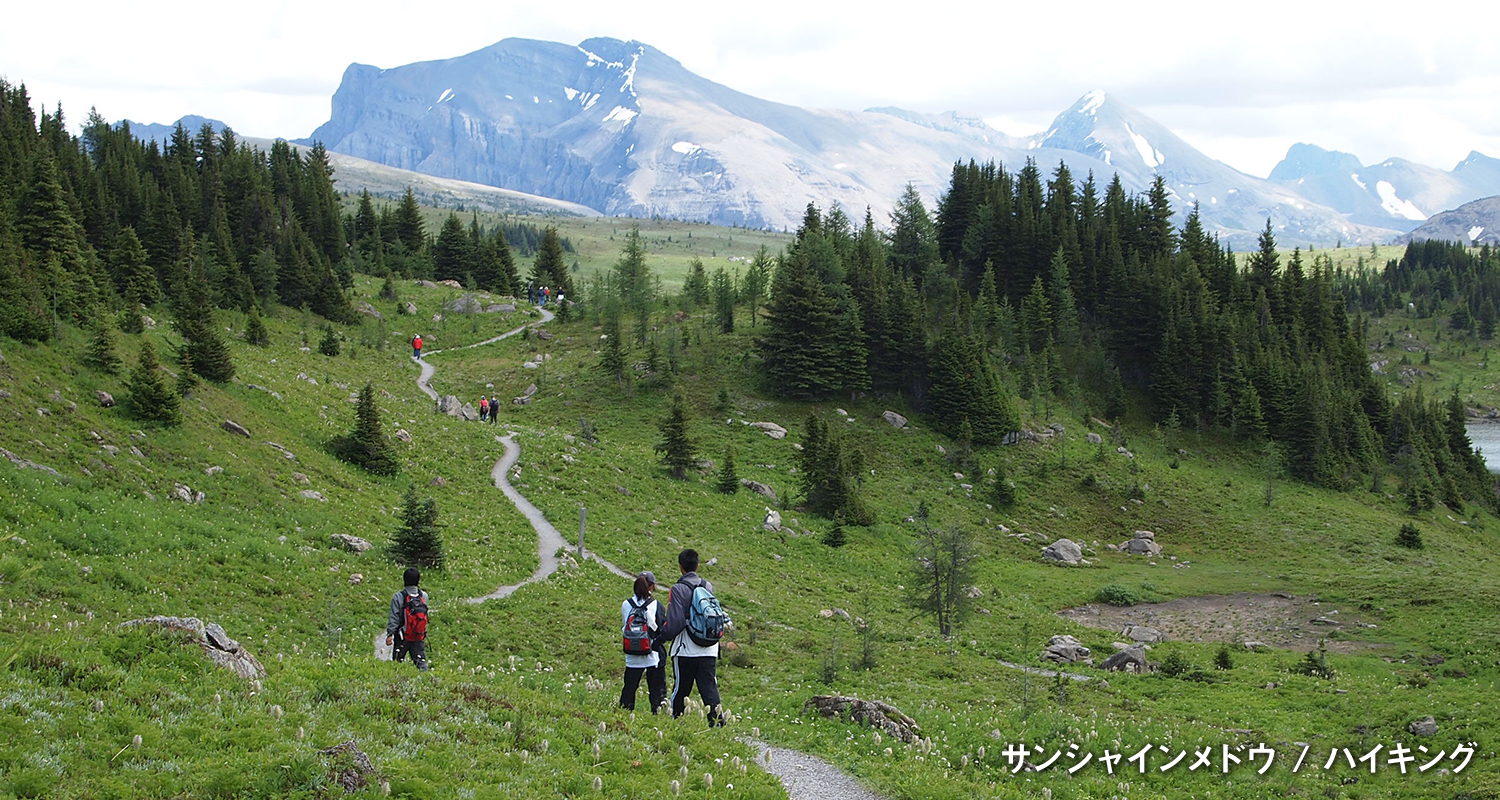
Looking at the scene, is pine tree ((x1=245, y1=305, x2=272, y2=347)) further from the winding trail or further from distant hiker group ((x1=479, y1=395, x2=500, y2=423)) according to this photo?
the winding trail

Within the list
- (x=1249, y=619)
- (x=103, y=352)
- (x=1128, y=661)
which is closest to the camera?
(x=1128, y=661)

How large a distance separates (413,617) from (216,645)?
13.6ft

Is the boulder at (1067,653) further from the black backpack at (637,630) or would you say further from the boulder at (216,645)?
the boulder at (216,645)

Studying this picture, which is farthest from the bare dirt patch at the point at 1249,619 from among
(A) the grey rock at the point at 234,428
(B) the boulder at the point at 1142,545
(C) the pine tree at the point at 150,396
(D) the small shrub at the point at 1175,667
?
(C) the pine tree at the point at 150,396

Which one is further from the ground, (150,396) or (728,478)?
(150,396)

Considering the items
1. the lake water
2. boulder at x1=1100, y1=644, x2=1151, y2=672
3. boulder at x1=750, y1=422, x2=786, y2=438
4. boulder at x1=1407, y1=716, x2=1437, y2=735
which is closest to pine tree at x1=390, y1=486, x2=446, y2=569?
boulder at x1=1100, y1=644, x2=1151, y2=672

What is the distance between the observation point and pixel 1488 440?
6063 inches

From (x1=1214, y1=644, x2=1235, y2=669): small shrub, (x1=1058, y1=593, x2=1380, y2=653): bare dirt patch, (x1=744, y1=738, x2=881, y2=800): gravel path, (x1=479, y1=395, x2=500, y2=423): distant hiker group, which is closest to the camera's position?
(x1=744, y1=738, x2=881, y2=800): gravel path

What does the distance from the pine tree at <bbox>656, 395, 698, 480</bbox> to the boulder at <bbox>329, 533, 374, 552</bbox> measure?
2245 centimetres

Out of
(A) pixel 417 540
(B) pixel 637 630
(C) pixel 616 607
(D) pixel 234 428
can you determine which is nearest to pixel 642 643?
(B) pixel 637 630

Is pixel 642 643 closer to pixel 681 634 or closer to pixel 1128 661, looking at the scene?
pixel 681 634

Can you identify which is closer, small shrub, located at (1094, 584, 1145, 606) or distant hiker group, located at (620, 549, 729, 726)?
distant hiker group, located at (620, 549, 729, 726)

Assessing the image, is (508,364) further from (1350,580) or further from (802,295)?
(1350,580)

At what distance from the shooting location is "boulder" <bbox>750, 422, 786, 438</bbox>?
204ft
